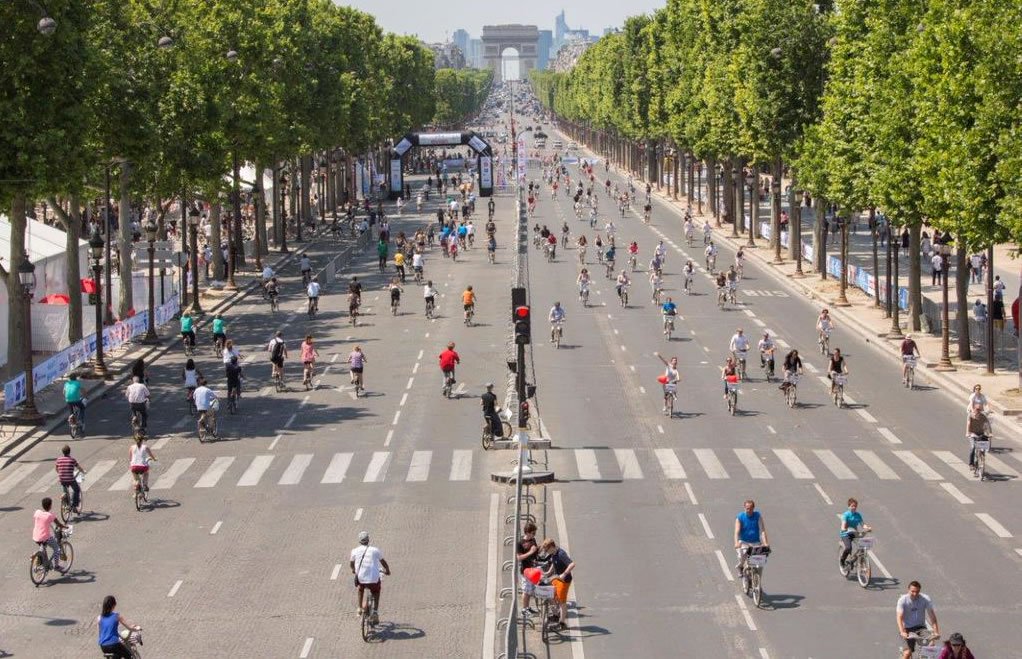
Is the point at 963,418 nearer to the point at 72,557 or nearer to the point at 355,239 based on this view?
the point at 72,557

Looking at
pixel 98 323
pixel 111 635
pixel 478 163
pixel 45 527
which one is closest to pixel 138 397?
pixel 98 323

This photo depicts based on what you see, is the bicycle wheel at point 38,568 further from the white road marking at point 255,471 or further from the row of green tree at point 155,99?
the row of green tree at point 155,99

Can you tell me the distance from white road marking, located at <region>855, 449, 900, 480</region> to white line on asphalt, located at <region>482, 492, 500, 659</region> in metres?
8.81

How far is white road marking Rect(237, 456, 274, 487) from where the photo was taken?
125 feet

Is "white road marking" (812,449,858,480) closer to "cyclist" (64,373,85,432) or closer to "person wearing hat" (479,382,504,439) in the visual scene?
"person wearing hat" (479,382,504,439)

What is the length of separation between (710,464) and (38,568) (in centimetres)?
1593

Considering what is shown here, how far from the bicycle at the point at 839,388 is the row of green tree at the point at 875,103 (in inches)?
222

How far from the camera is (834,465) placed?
3919 cm

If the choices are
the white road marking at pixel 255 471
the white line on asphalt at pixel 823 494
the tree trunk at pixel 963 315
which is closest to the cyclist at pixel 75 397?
the white road marking at pixel 255 471

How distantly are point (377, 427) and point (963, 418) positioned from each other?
15527 millimetres

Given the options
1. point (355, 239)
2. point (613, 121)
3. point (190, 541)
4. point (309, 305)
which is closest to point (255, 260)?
point (355, 239)

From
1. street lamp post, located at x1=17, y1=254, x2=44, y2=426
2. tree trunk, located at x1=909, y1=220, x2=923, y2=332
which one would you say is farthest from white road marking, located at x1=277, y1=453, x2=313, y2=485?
tree trunk, located at x1=909, y1=220, x2=923, y2=332

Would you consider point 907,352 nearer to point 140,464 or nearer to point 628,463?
point 628,463

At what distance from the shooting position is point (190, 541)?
32.8 meters
